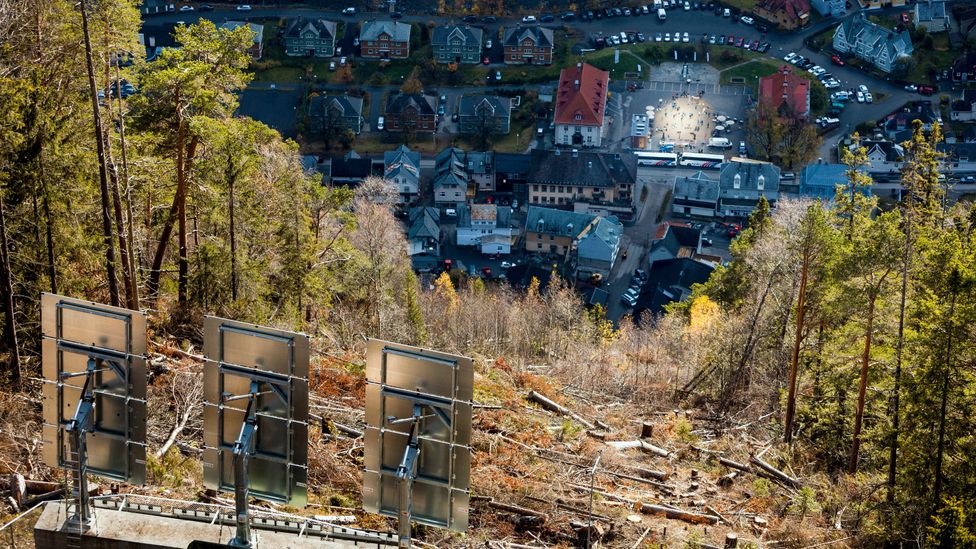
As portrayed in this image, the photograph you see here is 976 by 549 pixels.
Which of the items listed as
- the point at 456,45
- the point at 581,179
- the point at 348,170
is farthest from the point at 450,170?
the point at 456,45

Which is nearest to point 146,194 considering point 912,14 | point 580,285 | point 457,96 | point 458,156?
point 580,285

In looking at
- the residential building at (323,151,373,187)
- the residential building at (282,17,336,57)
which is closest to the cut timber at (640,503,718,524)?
the residential building at (323,151,373,187)

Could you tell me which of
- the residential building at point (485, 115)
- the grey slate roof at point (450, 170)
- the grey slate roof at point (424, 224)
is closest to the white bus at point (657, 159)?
the residential building at point (485, 115)

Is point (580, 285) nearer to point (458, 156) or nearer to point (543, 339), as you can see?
point (458, 156)

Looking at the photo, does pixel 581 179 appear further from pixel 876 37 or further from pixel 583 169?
pixel 876 37

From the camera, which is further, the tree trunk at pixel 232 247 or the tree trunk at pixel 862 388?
the tree trunk at pixel 232 247

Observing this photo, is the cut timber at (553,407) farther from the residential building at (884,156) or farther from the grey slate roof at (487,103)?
the grey slate roof at (487,103)
